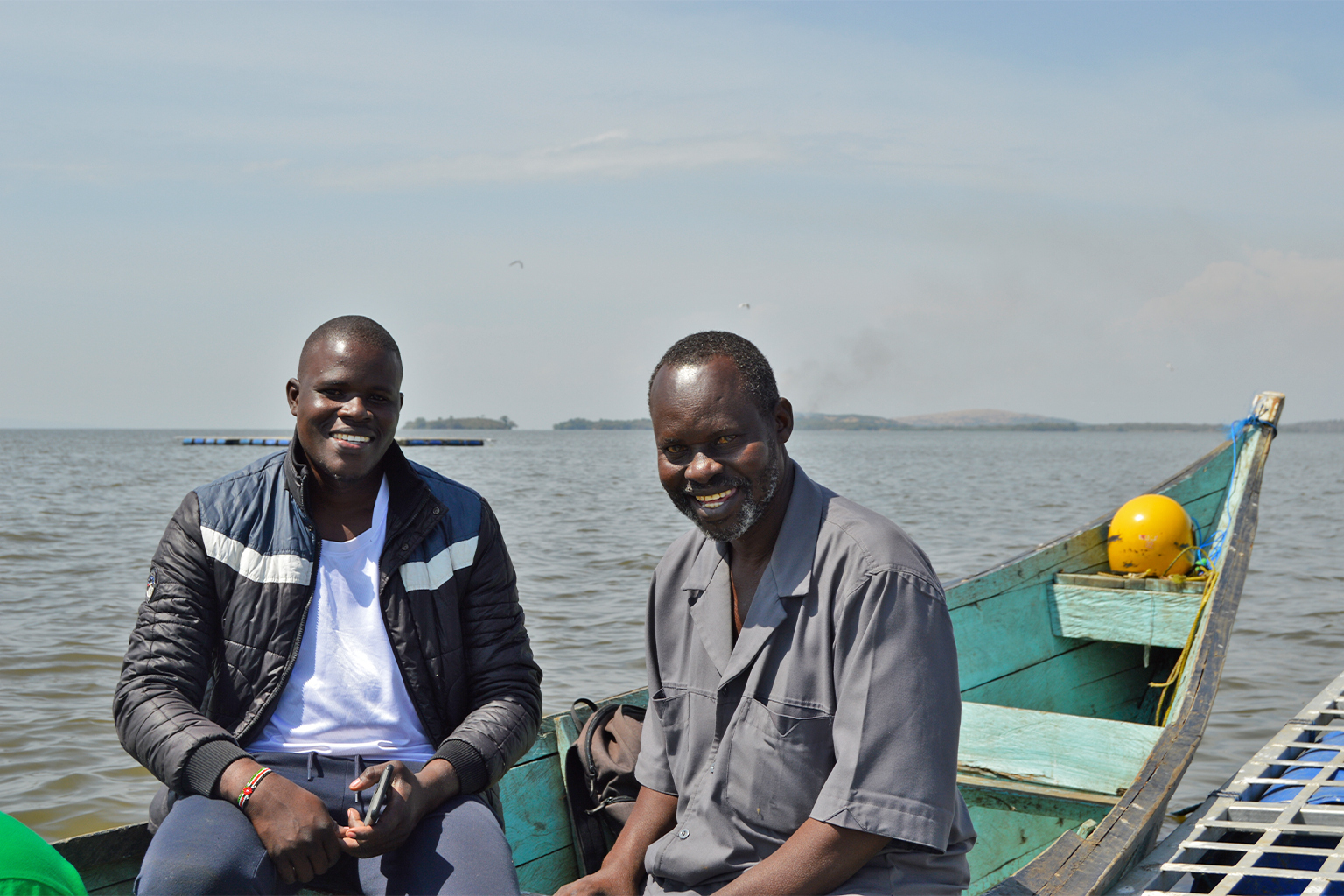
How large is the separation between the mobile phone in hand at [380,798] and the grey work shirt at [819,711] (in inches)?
23.6

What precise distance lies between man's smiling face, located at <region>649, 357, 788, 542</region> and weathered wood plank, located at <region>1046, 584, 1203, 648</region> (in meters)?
4.65

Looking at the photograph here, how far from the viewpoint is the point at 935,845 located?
194 centimetres

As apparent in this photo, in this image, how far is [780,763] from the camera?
2.07 metres

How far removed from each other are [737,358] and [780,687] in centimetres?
65

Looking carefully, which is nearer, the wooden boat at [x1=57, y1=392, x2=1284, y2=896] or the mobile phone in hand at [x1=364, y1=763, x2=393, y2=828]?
the mobile phone in hand at [x1=364, y1=763, x2=393, y2=828]

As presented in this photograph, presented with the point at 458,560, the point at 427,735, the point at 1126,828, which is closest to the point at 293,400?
the point at 458,560

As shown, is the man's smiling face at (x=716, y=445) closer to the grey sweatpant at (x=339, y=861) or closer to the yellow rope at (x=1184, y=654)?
the grey sweatpant at (x=339, y=861)

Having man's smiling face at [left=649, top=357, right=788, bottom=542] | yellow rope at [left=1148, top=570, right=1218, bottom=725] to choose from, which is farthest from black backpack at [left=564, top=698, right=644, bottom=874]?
yellow rope at [left=1148, top=570, right=1218, bottom=725]

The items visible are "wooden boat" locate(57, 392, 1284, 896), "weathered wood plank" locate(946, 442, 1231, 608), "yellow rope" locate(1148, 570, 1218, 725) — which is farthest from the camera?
"weathered wood plank" locate(946, 442, 1231, 608)

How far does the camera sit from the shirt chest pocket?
81.0 inches

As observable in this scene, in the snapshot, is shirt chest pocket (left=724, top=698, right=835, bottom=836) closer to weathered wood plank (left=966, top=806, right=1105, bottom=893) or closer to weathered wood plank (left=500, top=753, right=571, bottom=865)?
weathered wood plank (left=500, top=753, right=571, bottom=865)

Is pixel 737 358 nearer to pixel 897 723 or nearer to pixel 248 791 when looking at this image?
pixel 897 723

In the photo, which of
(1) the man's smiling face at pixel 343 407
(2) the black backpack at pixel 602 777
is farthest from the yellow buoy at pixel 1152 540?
(1) the man's smiling face at pixel 343 407

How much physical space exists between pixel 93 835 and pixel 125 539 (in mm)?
15287
